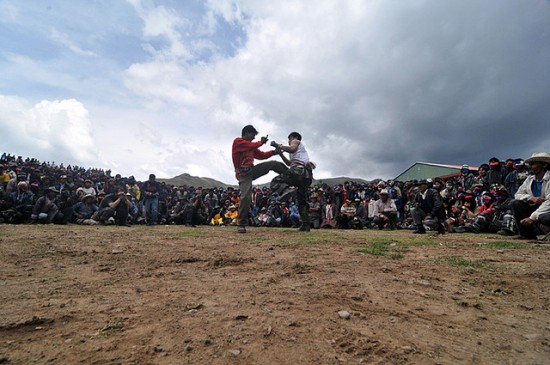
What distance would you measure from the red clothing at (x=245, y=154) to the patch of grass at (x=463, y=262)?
414 centimetres

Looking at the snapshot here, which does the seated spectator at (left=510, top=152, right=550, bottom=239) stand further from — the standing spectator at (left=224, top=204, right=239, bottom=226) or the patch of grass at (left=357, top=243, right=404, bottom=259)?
the standing spectator at (left=224, top=204, right=239, bottom=226)

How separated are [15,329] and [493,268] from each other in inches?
152

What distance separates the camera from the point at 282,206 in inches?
515

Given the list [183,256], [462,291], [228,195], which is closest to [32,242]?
[183,256]

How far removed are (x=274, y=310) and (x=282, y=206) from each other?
1121 centimetres

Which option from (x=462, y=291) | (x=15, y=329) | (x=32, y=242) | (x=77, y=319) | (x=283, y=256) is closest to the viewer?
(x=15, y=329)

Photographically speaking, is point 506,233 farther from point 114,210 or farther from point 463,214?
point 114,210

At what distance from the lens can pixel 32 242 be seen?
4348 millimetres

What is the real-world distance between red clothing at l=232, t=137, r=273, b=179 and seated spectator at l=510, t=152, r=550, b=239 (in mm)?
4883

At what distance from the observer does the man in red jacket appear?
21.0ft

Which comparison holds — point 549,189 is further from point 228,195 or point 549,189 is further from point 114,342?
point 228,195

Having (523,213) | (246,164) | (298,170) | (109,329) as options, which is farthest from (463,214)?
(109,329)

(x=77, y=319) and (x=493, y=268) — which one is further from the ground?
(x=493, y=268)

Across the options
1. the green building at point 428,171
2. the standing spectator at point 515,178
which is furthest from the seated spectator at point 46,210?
the green building at point 428,171
